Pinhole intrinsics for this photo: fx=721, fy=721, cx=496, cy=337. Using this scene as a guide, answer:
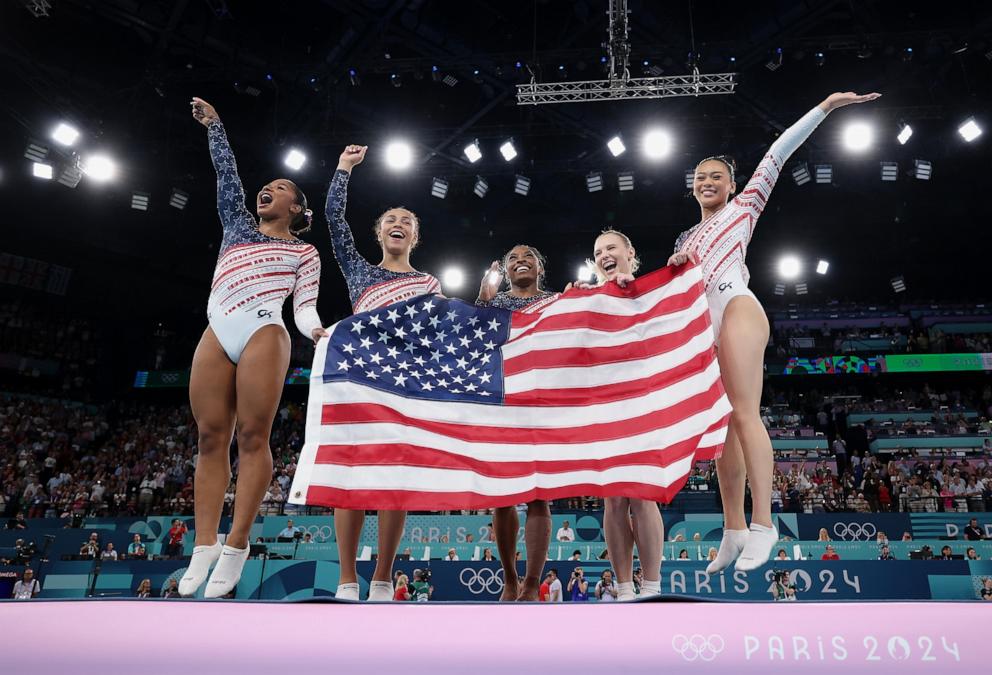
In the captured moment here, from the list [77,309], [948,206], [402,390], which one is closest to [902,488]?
[948,206]

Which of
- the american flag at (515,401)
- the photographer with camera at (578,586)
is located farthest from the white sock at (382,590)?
the photographer with camera at (578,586)

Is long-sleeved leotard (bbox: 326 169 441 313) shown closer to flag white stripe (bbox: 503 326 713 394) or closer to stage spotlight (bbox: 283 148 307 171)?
flag white stripe (bbox: 503 326 713 394)

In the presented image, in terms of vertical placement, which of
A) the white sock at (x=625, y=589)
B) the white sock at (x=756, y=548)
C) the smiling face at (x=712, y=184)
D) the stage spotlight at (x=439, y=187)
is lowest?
the white sock at (x=625, y=589)

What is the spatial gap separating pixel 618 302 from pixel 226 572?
2754mm

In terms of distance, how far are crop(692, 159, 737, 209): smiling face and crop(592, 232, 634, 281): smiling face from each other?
59cm

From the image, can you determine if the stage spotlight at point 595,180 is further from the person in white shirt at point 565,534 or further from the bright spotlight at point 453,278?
the person in white shirt at point 565,534

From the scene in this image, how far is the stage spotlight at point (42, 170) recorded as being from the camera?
13.9 meters

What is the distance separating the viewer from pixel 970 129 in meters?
12.8

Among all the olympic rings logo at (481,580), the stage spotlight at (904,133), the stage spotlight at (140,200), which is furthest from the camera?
the stage spotlight at (140,200)

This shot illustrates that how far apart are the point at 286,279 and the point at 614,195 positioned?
1471 centimetres

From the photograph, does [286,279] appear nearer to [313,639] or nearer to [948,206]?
[313,639]

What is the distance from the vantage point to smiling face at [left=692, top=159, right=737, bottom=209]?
477 cm

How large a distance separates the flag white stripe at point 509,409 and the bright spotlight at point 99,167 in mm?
12317

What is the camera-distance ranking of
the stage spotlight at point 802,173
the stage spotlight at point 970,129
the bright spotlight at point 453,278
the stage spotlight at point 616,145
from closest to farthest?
the stage spotlight at point 970,129 → the stage spotlight at point 616,145 → the stage spotlight at point 802,173 → the bright spotlight at point 453,278
